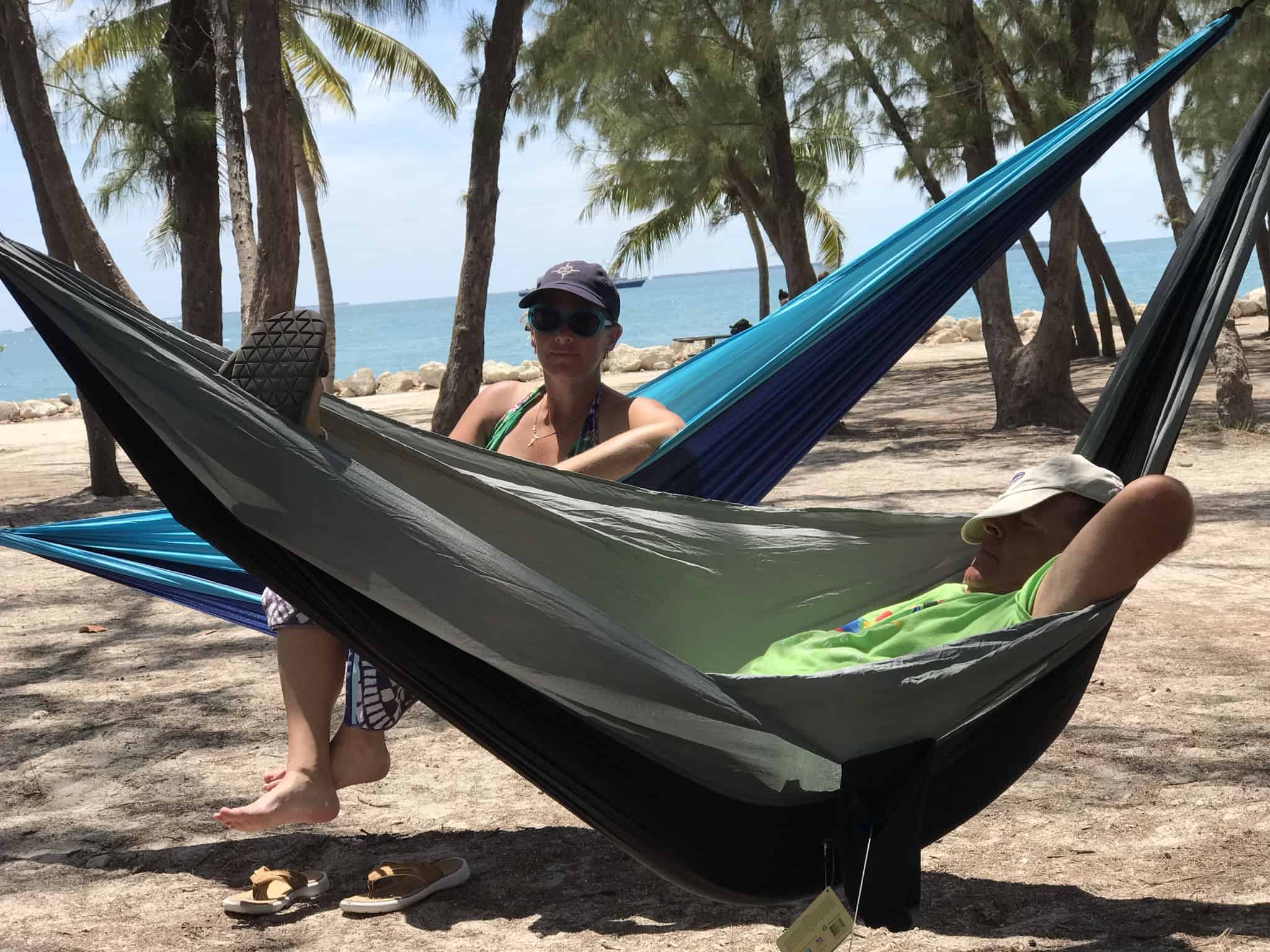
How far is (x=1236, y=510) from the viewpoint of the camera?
4375 millimetres

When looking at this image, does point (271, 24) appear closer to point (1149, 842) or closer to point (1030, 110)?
point (1030, 110)

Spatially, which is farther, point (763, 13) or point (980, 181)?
point (763, 13)

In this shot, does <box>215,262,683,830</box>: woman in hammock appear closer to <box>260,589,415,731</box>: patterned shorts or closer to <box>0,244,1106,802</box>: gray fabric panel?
<box>260,589,415,731</box>: patterned shorts

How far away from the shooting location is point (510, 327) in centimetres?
6153

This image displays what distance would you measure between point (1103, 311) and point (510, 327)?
51811 millimetres

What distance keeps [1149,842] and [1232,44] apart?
819cm

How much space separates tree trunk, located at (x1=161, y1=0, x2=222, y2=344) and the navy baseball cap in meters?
3.68

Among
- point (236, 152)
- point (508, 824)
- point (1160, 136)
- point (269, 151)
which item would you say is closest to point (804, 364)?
point (508, 824)

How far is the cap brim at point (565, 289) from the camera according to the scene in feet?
6.64

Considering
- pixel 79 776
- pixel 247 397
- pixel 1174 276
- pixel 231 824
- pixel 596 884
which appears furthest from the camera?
pixel 79 776

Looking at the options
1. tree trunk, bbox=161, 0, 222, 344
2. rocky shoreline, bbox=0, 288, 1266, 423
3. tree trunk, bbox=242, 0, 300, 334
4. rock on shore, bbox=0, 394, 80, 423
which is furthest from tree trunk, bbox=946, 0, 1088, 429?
rock on shore, bbox=0, 394, 80, 423

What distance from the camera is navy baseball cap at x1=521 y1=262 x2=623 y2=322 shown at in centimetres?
203

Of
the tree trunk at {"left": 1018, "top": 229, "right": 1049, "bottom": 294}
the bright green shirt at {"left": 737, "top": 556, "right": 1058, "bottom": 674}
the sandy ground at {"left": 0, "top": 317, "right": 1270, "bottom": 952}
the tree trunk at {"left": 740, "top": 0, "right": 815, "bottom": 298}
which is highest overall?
the tree trunk at {"left": 740, "top": 0, "right": 815, "bottom": 298}

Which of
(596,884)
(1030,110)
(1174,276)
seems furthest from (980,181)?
(1030,110)
